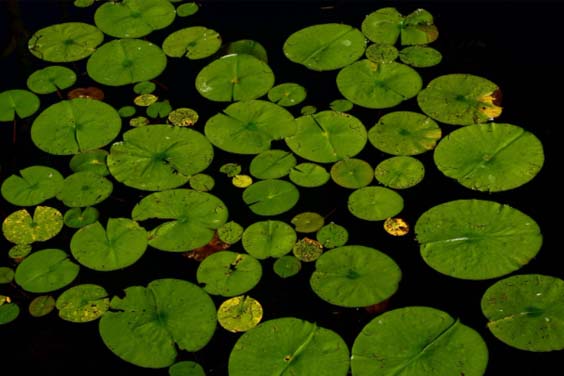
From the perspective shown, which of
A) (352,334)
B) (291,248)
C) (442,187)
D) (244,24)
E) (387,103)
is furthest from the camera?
(244,24)

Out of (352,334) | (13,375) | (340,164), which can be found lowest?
(13,375)

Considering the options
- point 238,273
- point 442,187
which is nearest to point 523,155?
point 442,187

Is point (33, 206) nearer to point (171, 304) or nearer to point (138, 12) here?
point (171, 304)

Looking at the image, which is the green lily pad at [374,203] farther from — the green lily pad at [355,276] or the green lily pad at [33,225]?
the green lily pad at [33,225]

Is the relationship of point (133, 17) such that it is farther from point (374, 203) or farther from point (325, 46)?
point (374, 203)

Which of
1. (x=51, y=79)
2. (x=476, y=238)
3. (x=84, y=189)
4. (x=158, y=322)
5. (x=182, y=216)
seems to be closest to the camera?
(x=158, y=322)

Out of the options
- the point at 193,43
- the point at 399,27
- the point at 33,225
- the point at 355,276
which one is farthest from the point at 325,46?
the point at 33,225

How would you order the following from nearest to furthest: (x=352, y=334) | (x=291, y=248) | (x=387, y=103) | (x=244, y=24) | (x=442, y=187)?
1. (x=352, y=334)
2. (x=291, y=248)
3. (x=442, y=187)
4. (x=387, y=103)
5. (x=244, y=24)

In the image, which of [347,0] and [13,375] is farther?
[347,0]
